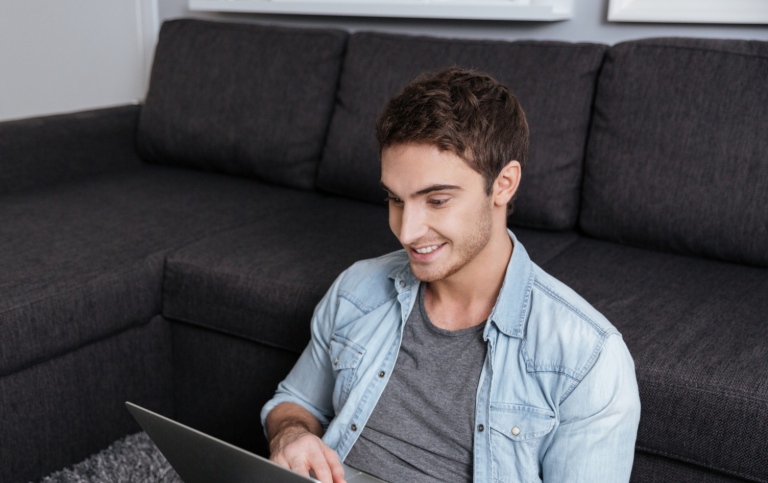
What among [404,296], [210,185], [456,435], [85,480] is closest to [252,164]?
[210,185]

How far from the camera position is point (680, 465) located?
1427 millimetres

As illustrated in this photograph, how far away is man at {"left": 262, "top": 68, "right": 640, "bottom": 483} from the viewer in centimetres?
113

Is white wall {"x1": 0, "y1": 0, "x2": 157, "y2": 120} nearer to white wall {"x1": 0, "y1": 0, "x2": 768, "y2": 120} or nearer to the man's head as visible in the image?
white wall {"x1": 0, "y1": 0, "x2": 768, "y2": 120}

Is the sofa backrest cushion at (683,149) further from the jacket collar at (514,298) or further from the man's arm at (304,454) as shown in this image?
the man's arm at (304,454)

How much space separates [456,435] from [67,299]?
92 centimetres

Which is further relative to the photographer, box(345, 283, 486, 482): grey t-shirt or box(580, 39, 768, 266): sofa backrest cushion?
box(580, 39, 768, 266): sofa backrest cushion

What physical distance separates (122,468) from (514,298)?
1.05 m

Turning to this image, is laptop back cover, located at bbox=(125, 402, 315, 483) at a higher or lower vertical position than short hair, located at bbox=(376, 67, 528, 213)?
lower

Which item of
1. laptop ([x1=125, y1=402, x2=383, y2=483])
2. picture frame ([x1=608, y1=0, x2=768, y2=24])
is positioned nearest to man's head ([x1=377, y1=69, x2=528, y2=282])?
laptop ([x1=125, y1=402, x2=383, y2=483])

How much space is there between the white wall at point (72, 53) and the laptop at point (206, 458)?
6.64ft

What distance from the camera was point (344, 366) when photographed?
53.1 inches

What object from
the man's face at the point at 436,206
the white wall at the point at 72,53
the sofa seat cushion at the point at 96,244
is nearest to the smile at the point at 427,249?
the man's face at the point at 436,206

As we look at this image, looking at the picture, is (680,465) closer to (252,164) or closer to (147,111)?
(252,164)

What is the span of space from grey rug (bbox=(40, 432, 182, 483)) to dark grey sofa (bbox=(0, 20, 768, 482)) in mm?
33
